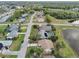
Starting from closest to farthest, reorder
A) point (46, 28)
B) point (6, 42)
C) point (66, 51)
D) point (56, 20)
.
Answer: point (66, 51), point (6, 42), point (46, 28), point (56, 20)

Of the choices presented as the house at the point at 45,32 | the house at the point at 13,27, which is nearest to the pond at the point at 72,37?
the house at the point at 45,32

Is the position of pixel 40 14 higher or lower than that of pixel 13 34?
higher

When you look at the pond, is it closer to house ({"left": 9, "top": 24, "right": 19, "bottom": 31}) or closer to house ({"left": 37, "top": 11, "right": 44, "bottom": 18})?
house ({"left": 37, "top": 11, "right": 44, "bottom": 18})

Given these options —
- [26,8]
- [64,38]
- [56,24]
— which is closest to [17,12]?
[26,8]

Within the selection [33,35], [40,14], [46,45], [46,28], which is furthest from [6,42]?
[40,14]

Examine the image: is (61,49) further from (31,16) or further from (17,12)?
(17,12)

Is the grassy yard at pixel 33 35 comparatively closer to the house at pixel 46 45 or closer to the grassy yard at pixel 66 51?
the house at pixel 46 45

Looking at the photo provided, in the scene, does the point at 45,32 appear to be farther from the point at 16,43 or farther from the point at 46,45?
the point at 16,43
